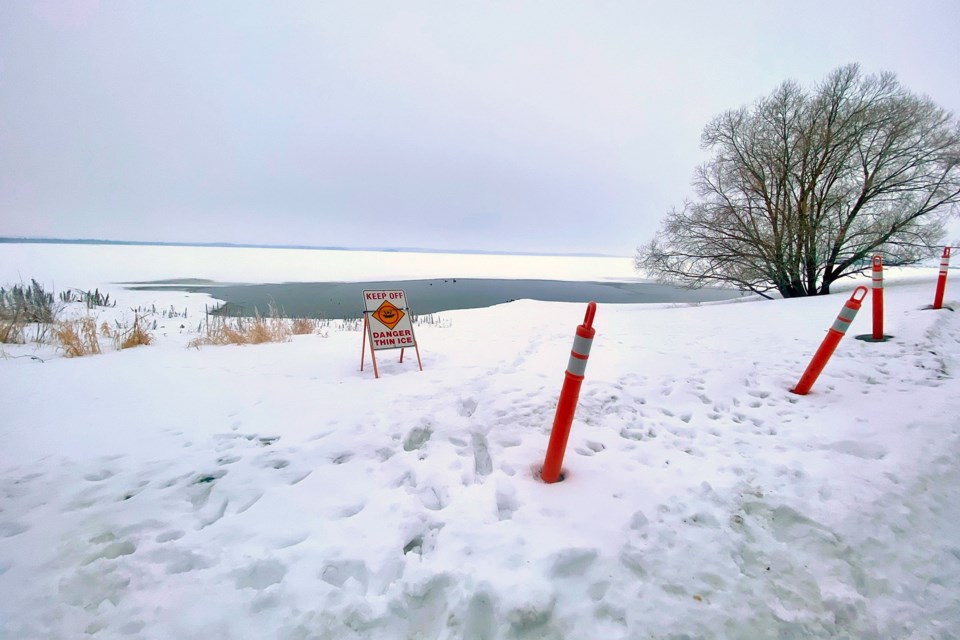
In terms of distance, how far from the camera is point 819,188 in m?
12.7

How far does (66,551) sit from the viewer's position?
2100 millimetres

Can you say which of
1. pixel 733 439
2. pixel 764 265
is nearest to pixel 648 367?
pixel 733 439

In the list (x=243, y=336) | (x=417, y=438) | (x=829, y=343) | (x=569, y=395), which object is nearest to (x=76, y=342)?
(x=243, y=336)

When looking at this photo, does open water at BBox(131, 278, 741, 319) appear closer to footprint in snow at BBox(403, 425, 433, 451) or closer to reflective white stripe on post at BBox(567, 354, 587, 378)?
footprint in snow at BBox(403, 425, 433, 451)

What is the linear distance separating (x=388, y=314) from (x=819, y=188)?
15.4m

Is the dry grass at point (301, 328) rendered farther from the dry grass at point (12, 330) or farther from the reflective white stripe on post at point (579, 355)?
the reflective white stripe on post at point (579, 355)

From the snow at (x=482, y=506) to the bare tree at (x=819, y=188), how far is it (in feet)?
34.1

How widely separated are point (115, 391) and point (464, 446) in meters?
4.15

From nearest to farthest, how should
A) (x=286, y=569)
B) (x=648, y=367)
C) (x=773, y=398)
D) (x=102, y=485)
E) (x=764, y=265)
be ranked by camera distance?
(x=286, y=569) < (x=102, y=485) < (x=773, y=398) < (x=648, y=367) < (x=764, y=265)

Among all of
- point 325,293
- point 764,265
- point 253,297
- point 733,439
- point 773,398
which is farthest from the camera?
point 325,293

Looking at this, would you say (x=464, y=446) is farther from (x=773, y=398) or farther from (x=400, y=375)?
(x=773, y=398)

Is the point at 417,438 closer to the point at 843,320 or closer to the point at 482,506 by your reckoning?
the point at 482,506

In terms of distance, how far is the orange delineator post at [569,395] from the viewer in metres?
2.40

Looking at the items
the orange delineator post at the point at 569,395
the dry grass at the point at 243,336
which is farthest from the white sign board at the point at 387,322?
the orange delineator post at the point at 569,395
